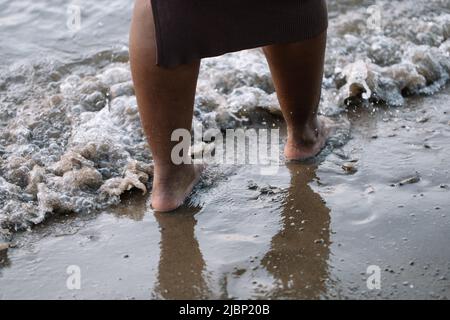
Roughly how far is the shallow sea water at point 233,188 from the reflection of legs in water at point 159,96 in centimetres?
16

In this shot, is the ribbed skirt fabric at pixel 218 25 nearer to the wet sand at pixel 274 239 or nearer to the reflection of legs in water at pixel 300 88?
the reflection of legs in water at pixel 300 88

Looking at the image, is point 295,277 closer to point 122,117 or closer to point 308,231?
point 308,231

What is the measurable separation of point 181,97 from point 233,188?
51 centimetres

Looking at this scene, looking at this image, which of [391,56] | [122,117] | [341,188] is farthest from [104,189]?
[391,56]

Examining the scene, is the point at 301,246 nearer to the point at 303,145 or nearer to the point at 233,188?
the point at 233,188

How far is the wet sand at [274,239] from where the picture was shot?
1912 millimetres

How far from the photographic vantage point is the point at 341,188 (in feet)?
8.04

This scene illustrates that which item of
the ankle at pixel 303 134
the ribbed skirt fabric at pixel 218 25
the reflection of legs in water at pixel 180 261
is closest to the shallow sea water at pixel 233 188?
the reflection of legs in water at pixel 180 261

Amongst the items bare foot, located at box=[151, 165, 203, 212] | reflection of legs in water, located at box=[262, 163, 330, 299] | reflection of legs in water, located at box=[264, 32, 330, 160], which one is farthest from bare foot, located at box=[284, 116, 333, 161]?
bare foot, located at box=[151, 165, 203, 212]

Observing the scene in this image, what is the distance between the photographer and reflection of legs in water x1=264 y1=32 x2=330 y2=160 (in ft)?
→ 8.08

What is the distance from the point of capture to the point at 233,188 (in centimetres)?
253

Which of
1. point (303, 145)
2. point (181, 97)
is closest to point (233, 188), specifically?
point (303, 145)
